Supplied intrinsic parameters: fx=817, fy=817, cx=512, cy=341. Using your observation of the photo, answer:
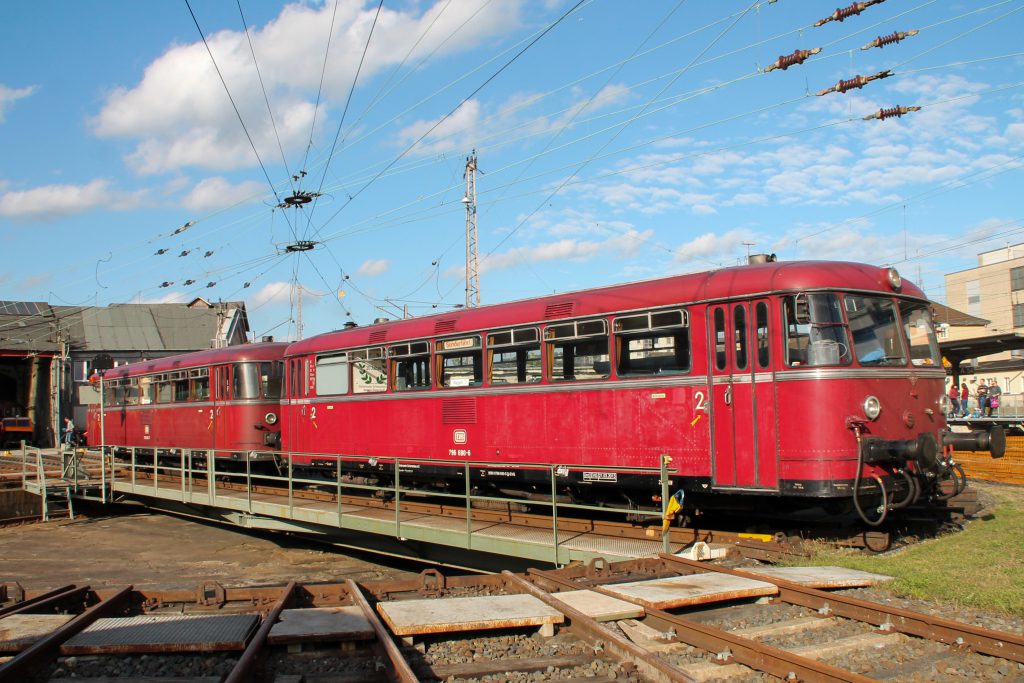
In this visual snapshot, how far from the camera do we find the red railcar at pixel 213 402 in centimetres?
1953

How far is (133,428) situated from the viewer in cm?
2522

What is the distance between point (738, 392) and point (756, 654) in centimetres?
519

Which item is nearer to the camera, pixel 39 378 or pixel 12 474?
pixel 12 474

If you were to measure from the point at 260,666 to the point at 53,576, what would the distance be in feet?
39.2

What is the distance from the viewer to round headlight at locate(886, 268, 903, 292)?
1057cm

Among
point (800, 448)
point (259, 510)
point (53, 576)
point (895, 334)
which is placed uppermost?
point (895, 334)

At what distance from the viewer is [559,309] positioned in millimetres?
12320

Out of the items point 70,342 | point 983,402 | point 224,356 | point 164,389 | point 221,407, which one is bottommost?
point 983,402

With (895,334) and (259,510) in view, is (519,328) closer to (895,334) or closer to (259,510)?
(895,334)

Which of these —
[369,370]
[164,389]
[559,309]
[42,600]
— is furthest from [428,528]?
[164,389]

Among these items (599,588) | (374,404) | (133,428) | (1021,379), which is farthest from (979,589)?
(1021,379)

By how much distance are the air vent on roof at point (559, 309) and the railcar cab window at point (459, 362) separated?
1588 millimetres

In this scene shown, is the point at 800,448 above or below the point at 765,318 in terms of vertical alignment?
below

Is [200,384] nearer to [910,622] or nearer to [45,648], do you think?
[45,648]
